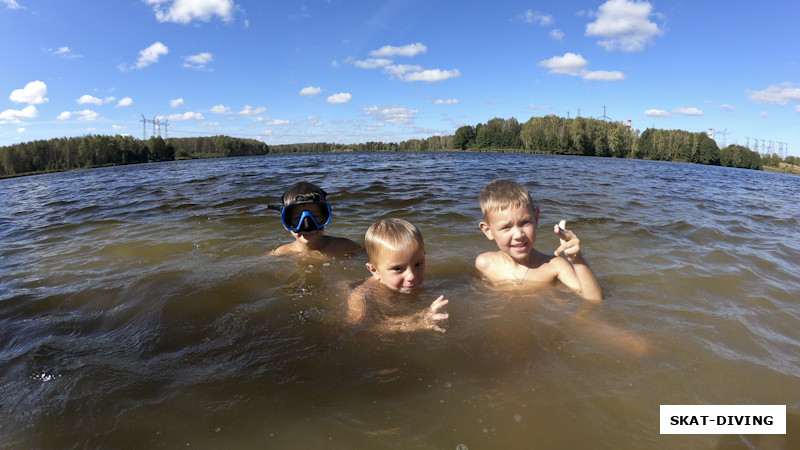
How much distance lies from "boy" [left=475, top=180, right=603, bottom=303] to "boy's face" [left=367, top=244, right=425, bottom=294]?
2.93 feet

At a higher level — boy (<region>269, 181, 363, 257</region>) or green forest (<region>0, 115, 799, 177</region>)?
green forest (<region>0, 115, 799, 177</region>)

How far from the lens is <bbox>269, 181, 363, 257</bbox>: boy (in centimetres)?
448

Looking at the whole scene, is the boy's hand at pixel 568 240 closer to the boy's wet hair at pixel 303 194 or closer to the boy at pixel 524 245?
the boy at pixel 524 245

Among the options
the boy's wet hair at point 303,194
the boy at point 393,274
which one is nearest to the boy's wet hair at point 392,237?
the boy at point 393,274

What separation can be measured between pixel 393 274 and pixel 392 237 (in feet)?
1.15

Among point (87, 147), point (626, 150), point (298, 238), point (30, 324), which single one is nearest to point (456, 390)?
point (298, 238)

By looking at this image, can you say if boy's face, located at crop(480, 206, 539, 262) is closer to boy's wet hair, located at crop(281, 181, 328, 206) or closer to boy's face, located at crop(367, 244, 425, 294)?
boy's face, located at crop(367, 244, 425, 294)

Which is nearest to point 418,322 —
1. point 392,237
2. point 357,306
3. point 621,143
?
point 357,306

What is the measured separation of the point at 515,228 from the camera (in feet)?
11.5

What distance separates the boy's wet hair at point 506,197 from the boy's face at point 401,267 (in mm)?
877

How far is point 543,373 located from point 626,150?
120524 mm

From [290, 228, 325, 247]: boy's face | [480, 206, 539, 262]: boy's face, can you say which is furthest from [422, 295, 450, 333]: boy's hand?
[290, 228, 325, 247]: boy's face

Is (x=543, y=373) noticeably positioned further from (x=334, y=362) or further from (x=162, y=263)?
(x=162, y=263)

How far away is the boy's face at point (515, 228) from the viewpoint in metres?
3.45
